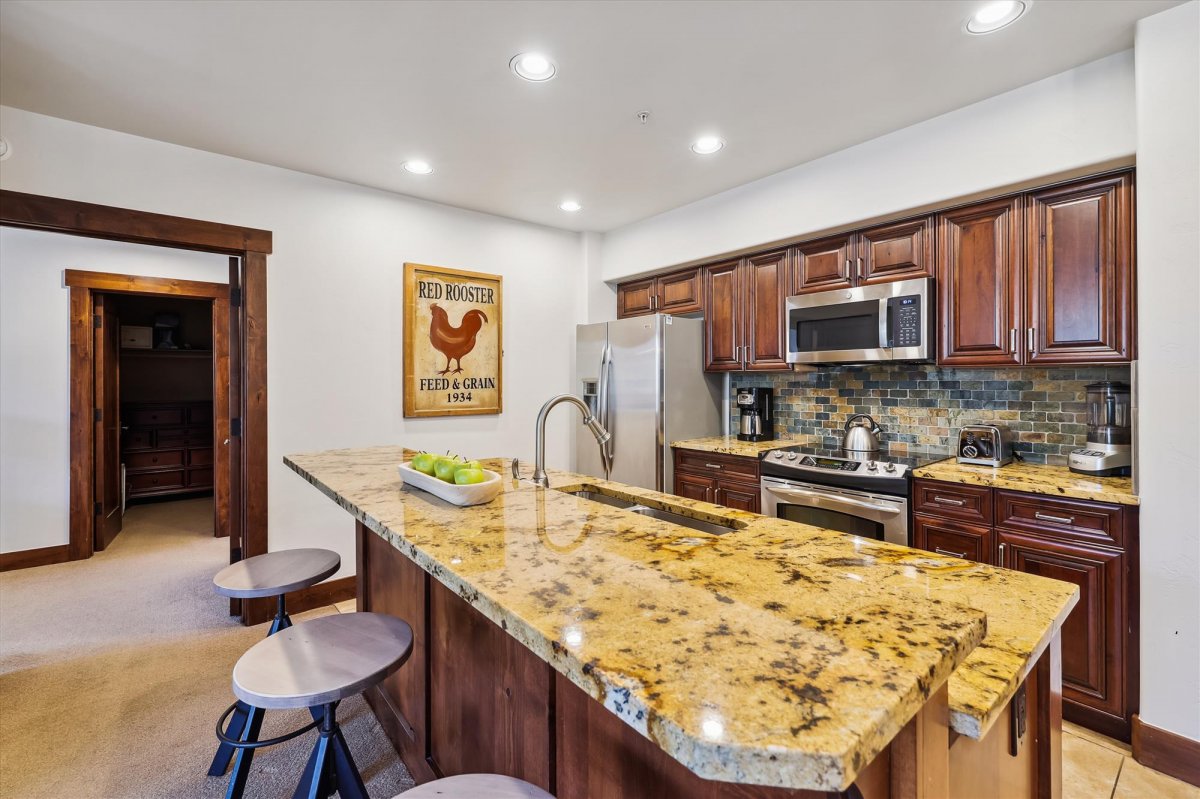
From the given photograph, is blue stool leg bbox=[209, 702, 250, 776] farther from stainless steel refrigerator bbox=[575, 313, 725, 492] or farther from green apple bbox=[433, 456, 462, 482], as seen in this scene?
stainless steel refrigerator bbox=[575, 313, 725, 492]

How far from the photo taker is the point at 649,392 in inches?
146

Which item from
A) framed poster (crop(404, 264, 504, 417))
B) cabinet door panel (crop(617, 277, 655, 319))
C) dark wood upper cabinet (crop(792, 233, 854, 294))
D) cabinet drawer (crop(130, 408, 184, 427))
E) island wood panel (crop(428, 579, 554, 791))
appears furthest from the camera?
cabinet drawer (crop(130, 408, 184, 427))

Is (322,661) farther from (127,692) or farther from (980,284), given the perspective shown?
(980,284)

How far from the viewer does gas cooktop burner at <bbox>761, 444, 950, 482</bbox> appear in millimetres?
2627

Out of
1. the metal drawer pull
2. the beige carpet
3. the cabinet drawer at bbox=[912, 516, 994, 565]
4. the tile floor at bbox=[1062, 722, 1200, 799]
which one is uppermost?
the metal drawer pull

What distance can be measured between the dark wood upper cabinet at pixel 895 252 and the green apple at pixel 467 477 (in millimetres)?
2452

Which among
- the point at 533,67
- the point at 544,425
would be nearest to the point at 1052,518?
the point at 544,425

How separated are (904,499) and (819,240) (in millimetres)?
1565

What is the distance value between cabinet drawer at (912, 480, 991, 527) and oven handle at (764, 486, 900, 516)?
113 millimetres

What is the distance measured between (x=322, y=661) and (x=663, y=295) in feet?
11.2

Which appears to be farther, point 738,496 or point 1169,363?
point 738,496

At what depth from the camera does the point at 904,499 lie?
2.53m

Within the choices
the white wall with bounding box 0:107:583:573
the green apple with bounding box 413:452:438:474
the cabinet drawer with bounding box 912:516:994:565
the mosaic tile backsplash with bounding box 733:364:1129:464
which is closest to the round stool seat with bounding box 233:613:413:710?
the green apple with bounding box 413:452:438:474

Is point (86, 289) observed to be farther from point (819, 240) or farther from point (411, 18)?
point (819, 240)
